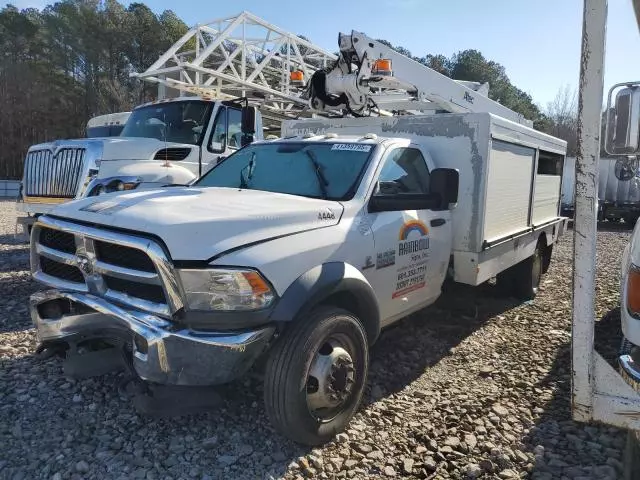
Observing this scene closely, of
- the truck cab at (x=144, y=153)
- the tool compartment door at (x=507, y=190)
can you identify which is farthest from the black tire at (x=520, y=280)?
the truck cab at (x=144, y=153)

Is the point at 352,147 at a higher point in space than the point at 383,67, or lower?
lower

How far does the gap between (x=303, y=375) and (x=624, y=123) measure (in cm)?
198

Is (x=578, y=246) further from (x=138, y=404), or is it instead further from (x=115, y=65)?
(x=115, y=65)

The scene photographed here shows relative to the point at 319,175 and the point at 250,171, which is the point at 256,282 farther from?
the point at 250,171

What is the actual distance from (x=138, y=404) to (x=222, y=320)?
74 centimetres

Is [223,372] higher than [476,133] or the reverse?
the reverse

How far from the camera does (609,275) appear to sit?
827 cm

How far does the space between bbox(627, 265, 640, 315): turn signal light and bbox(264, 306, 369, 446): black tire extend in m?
1.45

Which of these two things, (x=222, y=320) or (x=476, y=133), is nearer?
(x=222, y=320)

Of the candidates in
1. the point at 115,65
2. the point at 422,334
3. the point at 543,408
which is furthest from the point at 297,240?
the point at 115,65

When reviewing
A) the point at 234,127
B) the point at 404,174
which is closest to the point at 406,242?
the point at 404,174

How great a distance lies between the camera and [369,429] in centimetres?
315

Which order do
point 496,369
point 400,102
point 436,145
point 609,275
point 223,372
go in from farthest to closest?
point 609,275
point 400,102
point 436,145
point 496,369
point 223,372

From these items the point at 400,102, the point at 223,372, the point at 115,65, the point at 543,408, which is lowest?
the point at 543,408
